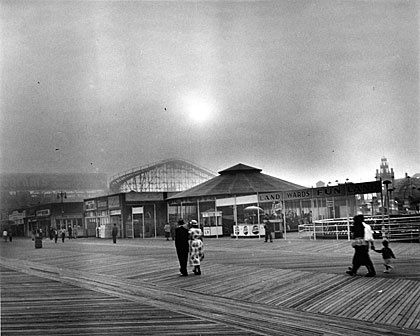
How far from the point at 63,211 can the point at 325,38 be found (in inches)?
1812

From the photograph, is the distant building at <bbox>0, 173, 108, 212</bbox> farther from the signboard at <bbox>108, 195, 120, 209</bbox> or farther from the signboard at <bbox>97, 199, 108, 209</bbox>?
the signboard at <bbox>108, 195, 120, 209</bbox>

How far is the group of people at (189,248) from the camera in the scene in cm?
1170

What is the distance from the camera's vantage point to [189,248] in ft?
39.4

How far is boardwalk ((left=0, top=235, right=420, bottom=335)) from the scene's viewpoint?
6352mm

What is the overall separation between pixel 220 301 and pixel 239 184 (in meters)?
31.3

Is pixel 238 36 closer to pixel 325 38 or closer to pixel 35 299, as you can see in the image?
pixel 325 38

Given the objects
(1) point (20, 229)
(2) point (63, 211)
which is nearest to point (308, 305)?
(2) point (63, 211)

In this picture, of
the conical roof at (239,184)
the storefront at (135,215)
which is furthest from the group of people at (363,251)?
the storefront at (135,215)

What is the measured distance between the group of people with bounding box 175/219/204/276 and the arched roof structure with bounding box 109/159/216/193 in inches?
2037

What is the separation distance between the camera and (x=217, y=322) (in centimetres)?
666

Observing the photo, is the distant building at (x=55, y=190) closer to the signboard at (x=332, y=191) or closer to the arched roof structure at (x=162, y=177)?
the arched roof structure at (x=162, y=177)

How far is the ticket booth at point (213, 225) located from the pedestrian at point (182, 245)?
21088 mm

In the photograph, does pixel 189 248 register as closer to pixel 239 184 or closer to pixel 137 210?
pixel 137 210

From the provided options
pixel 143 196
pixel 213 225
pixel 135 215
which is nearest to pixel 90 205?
pixel 135 215
